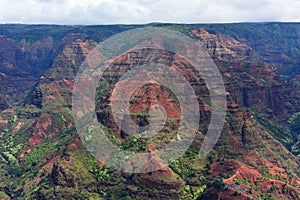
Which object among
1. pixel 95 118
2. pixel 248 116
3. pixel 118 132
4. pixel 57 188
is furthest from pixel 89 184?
pixel 248 116

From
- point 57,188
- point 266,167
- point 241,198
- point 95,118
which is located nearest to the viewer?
point 241,198

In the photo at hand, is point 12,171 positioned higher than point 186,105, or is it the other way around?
point 186,105

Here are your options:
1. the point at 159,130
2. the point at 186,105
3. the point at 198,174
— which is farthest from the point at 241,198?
the point at 186,105

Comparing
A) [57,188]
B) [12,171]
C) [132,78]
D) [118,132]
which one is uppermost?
[132,78]

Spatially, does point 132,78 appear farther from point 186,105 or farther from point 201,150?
point 201,150

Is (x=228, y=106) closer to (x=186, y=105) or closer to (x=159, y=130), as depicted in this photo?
(x=186, y=105)

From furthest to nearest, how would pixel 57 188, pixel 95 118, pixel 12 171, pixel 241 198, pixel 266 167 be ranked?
1. pixel 12 171
2. pixel 95 118
3. pixel 266 167
4. pixel 57 188
5. pixel 241 198

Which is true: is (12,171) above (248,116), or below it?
below

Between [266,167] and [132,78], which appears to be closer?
[266,167]

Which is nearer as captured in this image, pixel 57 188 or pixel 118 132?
pixel 57 188
